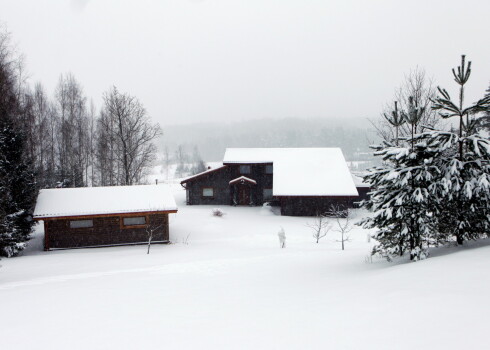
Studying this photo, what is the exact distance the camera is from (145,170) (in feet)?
132

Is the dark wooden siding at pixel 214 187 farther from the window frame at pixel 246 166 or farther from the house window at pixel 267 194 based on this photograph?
the house window at pixel 267 194

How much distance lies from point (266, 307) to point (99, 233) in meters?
17.9

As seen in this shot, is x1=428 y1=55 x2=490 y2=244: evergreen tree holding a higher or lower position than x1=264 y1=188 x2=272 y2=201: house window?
higher

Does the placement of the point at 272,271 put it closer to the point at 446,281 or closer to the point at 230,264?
the point at 230,264

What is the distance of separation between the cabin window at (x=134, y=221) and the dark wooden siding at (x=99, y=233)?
273 millimetres

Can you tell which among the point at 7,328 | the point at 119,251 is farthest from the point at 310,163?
the point at 7,328

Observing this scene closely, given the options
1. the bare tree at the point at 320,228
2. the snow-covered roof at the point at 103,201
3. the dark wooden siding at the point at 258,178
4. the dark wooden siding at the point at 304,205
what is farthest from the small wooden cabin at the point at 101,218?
the dark wooden siding at the point at 258,178

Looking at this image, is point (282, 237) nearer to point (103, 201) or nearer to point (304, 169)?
point (103, 201)

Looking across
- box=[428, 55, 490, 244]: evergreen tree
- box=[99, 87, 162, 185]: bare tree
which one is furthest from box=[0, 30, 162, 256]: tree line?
box=[428, 55, 490, 244]: evergreen tree

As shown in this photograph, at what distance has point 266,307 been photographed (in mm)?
6875

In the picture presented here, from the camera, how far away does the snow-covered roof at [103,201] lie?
21203mm

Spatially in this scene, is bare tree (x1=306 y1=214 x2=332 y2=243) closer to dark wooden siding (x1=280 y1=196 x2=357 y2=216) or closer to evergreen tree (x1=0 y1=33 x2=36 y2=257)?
dark wooden siding (x1=280 y1=196 x2=357 y2=216)

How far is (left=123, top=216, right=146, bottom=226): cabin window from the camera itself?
21969 millimetres

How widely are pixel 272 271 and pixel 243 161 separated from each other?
25.5 metres
